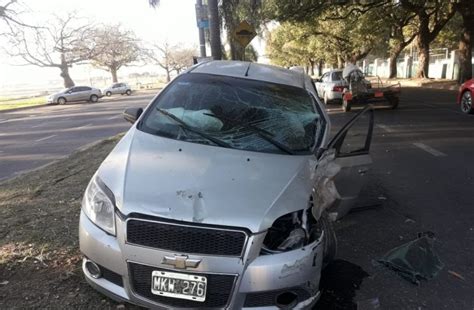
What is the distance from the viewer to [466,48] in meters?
25.4

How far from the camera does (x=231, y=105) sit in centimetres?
440

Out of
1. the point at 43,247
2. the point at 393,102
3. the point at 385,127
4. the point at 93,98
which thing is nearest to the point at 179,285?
the point at 43,247

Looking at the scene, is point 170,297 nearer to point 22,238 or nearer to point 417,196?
point 22,238

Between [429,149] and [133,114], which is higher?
[133,114]

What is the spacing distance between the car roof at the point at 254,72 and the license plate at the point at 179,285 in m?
2.54

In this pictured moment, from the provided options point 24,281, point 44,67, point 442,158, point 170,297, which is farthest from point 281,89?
point 44,67

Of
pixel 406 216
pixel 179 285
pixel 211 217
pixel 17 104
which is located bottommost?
pixel 17 104

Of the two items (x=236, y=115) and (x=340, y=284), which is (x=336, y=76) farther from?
(x=340, y=284)

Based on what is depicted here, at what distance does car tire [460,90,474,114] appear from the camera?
13.0 metres

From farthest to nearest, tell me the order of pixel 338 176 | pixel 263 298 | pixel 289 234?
pixel 338 176 → pixel 289 234 → pixel 263 298

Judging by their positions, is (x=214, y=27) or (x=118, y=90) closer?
(x=214, y=27)

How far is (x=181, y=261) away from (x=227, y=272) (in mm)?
283

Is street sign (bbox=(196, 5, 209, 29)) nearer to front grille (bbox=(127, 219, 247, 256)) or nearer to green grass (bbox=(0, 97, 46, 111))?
front grille (bbox=(127, 219, 247, 256))

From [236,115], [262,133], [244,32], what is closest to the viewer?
[262,133]
